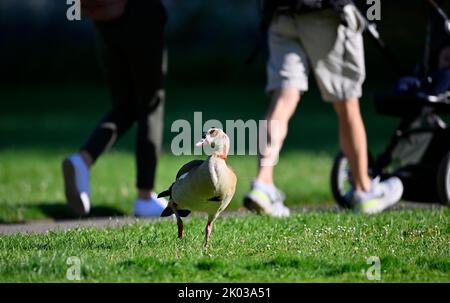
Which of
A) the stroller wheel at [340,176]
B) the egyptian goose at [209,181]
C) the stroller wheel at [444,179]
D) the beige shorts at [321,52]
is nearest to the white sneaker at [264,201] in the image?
the beige shorts at [321,52]

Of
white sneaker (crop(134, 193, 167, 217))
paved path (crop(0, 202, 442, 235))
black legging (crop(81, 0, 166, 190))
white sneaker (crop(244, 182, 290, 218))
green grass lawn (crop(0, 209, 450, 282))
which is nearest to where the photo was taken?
green grass lawn (crop(0, 209, 450, 282))

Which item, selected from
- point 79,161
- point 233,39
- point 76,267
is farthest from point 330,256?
point 233,39

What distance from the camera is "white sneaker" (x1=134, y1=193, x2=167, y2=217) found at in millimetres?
7855

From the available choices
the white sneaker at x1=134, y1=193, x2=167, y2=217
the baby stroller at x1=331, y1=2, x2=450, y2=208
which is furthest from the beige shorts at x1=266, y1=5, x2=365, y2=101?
the white sneaker at x1=134, y1=193, x2=167, y2=217

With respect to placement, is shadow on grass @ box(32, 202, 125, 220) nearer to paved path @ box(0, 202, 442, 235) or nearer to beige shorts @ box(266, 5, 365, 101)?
paved path @ box(0, 202, 442, 235)

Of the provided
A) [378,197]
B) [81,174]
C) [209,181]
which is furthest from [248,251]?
[81,174]

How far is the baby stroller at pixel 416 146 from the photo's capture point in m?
7.73

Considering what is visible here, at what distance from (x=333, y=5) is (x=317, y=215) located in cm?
141

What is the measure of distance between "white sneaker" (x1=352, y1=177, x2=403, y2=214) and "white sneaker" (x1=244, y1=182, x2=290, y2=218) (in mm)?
555

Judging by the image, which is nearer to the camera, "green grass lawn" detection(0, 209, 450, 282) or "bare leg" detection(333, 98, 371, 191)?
"green grass lawn" detection(0, 209, 450, 282)

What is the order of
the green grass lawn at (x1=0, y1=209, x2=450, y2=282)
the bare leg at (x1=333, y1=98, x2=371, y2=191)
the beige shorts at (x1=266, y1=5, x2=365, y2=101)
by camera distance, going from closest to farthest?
the green grass lawn at (x1=0, y1=209, x2=450, y2=282) < the beige shorts at (x1=266, y1=5, x2=365, y2=101) < the bare leg at (x1=333, y1=98, x2=371, y2=191)

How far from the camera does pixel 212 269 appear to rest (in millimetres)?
Answer: 5137

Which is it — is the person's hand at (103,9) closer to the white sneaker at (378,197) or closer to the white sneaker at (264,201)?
the white sneaker at (264,201)
